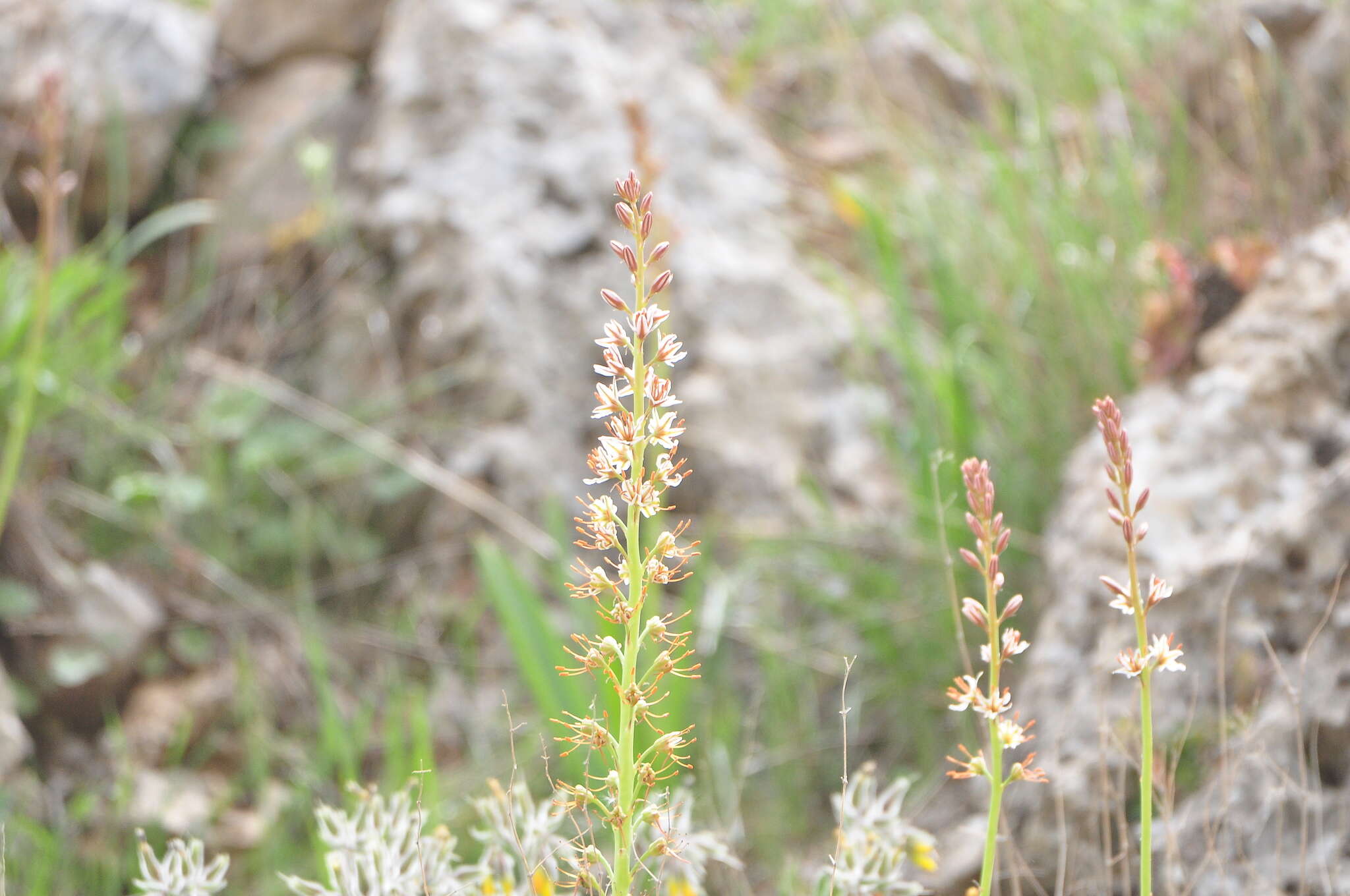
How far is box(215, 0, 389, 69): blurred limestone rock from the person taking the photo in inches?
135

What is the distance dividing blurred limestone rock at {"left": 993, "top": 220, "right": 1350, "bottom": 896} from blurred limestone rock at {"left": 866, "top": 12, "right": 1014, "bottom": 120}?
6.02 feet

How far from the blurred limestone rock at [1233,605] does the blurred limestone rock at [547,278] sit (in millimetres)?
952

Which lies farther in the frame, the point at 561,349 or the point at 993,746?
the point at 561,349

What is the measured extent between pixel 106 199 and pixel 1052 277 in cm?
258

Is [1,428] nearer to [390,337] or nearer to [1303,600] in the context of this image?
[390,337]

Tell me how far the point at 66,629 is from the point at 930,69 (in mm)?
3150

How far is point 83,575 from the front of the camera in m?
2.26

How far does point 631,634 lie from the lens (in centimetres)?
69

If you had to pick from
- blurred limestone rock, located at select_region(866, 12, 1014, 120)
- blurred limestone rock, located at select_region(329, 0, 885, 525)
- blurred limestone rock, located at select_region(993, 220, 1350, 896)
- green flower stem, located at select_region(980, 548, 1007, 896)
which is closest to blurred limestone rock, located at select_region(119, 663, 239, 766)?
blurred limestone rock, located at select_region(329, 0, 885, 525)

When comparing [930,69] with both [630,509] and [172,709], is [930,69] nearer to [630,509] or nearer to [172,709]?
[172,709]

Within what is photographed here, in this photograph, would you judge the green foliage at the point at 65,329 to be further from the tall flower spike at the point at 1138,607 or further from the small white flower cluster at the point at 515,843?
the tall flower spike at the point at 1138,607

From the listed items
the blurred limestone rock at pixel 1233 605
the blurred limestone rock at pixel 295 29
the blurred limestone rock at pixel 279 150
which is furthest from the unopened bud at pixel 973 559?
the blurred limestone rock at pixel 295 29

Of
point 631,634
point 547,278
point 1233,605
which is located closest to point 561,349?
point 547,278

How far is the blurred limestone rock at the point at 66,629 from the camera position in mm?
2146
